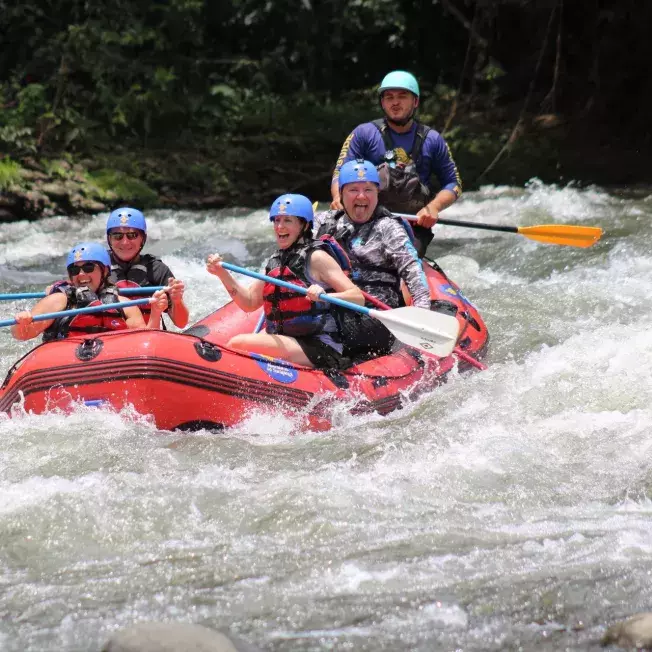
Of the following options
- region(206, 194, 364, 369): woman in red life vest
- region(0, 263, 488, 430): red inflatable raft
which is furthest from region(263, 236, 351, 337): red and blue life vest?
region(0, 263, 488, 430): red inflatable raft

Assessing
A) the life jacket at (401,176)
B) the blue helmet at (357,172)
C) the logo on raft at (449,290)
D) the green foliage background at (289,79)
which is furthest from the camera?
the green foliage background at (289,79)

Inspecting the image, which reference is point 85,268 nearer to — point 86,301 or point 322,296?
point 86,301

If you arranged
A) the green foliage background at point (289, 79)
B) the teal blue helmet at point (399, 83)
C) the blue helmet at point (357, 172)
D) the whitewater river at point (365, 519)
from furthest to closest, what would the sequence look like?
1. the green foliage background at point (289, 79)
2. the teal blue helmet at point (399, 83)
3. the blue helmet at point (357, 172)
4. the whitewater river at point (365, 519)

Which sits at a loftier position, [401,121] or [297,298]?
[401,121]

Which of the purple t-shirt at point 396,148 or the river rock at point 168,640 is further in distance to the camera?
the purple t-shirt at point 396,148

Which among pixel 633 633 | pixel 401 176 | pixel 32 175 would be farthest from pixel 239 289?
pixel 32 175

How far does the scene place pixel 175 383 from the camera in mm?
5281

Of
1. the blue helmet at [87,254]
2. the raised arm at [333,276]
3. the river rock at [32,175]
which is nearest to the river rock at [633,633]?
the raised arm at [333,276]

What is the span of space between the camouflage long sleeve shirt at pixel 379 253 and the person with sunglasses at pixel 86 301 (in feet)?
3.89

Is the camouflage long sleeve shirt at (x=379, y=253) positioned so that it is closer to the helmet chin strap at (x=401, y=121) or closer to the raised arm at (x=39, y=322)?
the helmet chin strap at (x=401, y=121)

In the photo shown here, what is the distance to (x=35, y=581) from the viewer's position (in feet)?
13.1

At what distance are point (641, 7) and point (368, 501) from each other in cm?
980

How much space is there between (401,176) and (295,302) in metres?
1.76

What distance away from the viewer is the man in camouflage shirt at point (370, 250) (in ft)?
20.2
